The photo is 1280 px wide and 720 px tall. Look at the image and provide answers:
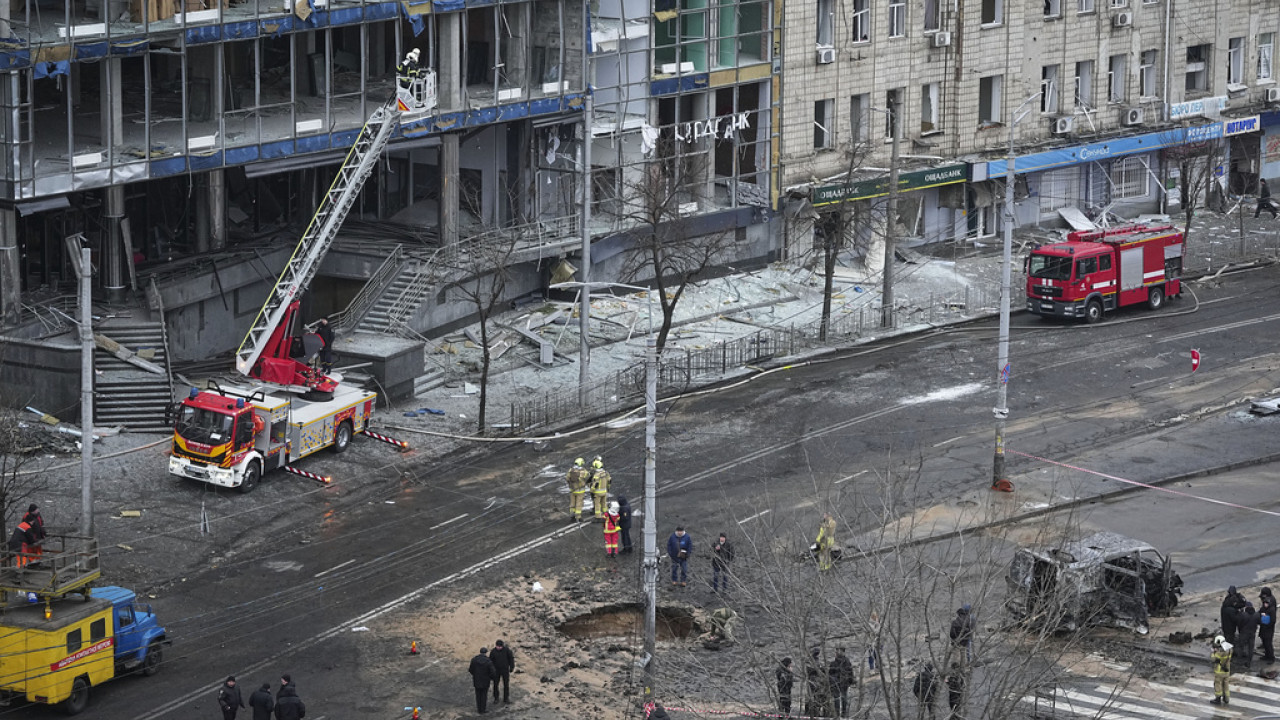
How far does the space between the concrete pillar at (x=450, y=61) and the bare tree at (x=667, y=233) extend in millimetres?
6183

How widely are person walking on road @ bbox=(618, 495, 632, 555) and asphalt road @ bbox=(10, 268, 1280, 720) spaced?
784mm

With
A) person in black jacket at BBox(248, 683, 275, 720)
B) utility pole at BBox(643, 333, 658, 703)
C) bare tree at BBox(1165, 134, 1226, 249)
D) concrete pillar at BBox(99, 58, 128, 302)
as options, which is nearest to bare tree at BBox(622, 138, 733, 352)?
concrete pillar at BBox(99, 58, 128, 302)

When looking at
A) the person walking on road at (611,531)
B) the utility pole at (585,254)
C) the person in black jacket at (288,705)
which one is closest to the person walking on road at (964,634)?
the person walking on road at (611,531)

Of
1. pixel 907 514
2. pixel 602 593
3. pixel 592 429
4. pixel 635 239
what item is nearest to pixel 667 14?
pixel 635 239

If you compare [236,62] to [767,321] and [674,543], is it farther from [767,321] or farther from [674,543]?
[674,543]

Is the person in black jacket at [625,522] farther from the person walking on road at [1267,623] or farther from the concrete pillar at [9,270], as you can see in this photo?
the concrete pillar at [9,270]

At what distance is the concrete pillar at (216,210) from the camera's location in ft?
191

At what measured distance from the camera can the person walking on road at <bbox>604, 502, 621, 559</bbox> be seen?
4244cm

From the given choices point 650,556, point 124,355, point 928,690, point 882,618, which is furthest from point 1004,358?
point 124,355

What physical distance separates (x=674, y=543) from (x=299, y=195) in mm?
25486

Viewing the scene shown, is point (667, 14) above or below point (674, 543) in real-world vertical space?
above

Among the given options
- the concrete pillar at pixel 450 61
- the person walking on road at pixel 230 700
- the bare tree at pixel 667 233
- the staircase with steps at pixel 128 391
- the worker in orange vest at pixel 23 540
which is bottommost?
the person walking on road at pixel 230 700

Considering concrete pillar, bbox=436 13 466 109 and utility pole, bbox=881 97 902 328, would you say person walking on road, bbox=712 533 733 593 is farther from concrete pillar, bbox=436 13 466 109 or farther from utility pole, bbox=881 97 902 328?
concrete pillar, bbox=436 13 466 109

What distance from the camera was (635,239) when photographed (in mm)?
63625
